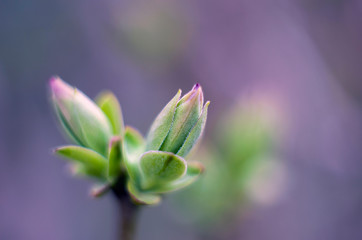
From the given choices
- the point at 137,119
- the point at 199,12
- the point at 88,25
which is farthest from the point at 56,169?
the point at 199,12

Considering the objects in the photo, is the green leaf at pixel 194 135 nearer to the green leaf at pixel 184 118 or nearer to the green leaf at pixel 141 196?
the green leaf at pixel 184 118

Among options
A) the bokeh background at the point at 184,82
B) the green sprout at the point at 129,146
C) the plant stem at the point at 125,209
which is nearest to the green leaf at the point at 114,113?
the green sprout at the point at 129,146

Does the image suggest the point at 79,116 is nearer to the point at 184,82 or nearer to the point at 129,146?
the point at 129,146

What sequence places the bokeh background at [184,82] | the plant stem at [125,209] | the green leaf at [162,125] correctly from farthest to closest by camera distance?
the bokeh background at [184,82]
the plant stem at [125,209]
the green leaf at [162,125]

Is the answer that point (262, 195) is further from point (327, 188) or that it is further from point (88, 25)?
point (88, 25)

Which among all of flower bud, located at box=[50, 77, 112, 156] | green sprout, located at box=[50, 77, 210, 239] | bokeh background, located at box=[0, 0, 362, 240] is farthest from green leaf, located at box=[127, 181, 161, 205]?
bokeh background, located at box=[0, 0, 362, 240]

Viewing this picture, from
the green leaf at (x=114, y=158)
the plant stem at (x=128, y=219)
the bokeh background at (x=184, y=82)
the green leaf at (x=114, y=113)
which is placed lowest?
the plant stem at (x=128, y=219)
